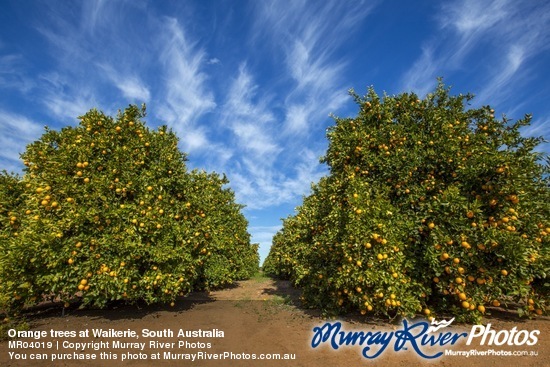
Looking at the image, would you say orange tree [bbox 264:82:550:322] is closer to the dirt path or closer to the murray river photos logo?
the murray river photos logo

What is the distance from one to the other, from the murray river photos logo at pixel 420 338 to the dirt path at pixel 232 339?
12 cm

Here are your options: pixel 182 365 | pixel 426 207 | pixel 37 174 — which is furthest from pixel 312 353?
pixel 37 174

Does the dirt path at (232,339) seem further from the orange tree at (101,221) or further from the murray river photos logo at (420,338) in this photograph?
the orange tree at (101,221)

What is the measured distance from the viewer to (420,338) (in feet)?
21.5

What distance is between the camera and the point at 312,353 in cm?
618

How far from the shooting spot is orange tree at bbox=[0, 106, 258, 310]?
7562 millimetres

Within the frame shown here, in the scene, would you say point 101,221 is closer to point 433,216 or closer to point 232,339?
point 232,339

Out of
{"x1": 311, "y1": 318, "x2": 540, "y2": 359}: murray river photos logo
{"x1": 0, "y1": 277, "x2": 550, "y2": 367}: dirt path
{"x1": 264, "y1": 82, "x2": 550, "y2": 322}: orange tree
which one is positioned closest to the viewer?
{"x1": 0, "y1": 277, "x2": 550, "y2": 367}: dirt path

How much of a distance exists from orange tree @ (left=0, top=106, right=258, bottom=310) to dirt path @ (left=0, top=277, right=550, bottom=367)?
32.9 inches

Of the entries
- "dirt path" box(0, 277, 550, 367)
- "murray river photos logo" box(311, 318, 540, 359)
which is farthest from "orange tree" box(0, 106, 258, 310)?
"murray river photos logo" box(311, 318, 540, 359)

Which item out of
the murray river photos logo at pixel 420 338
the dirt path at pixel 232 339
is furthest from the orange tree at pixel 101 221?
the murray river photos logo at pixel 420 338

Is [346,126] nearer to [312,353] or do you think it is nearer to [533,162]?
[533,162]

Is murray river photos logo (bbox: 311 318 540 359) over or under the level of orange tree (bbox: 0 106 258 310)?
under

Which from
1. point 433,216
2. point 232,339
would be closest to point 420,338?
point 433,216
